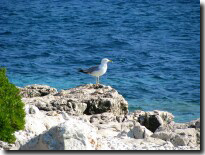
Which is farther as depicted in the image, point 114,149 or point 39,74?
point 39,74

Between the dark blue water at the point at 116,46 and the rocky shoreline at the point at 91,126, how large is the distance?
3.69m

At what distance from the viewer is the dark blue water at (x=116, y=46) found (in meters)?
15.5

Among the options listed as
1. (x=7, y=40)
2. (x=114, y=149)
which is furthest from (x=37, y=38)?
(x=114, y=149)

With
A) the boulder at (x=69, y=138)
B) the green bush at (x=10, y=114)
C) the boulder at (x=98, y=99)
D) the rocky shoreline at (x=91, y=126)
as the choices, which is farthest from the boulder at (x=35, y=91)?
the boulder at (x=69, y=138)

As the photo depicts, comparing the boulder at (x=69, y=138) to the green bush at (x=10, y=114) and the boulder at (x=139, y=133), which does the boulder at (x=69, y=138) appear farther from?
the boulder at (x=139, y=133)

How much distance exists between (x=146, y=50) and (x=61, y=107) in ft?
39.0

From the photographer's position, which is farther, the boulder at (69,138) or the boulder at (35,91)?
the boulder at (35,91)

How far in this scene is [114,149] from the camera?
6645 mm

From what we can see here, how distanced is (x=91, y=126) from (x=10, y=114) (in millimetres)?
1225

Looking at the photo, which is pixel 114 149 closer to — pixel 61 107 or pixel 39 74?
pixel 61 107

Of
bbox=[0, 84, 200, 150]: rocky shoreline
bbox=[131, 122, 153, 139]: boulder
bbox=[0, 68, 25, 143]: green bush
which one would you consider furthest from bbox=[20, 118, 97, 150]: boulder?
bbox=[131, 122, 153, 139]: boulder

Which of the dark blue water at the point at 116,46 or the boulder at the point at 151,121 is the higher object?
the dark blue water at the point at 116,46

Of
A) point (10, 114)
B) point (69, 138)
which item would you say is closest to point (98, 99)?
point (10, 114)

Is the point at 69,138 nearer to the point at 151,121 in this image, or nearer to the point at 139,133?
the point at 139,133
